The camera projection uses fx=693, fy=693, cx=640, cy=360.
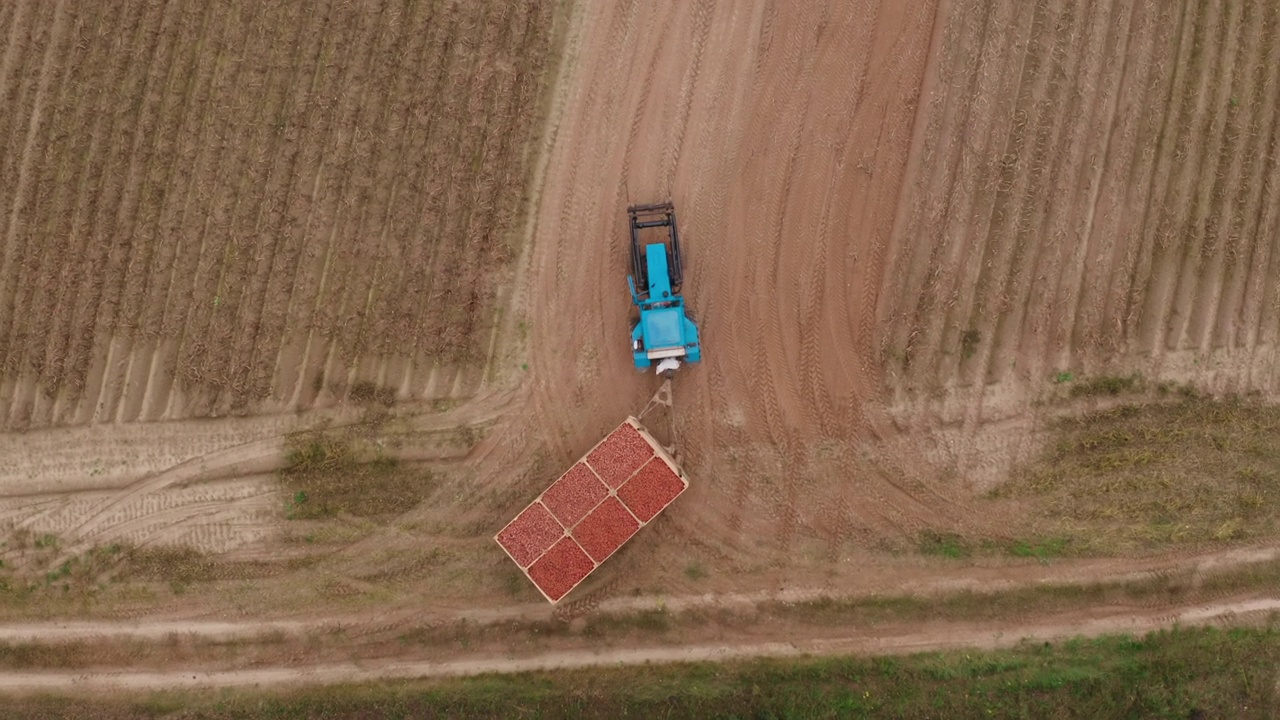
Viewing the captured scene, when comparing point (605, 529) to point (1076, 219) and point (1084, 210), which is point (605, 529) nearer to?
point (1076, 219)

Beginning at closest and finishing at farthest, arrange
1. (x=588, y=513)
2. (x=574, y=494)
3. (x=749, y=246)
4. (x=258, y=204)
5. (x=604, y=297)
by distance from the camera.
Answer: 1. (x=588, y=513)
2. (x=574, y=494)
3. (x=749, y=246)
4. (x=604, y=297)
5. (x=258, y=204)

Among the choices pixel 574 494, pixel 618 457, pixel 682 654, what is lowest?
pixel 682 654

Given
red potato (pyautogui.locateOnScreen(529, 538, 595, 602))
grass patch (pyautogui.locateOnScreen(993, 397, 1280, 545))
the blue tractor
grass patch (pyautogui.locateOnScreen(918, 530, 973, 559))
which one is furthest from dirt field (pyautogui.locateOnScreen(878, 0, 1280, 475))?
red potato (pyautogui.locateOnScreen(529, 538, 595, 602))

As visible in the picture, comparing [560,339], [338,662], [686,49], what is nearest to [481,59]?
[686,49]

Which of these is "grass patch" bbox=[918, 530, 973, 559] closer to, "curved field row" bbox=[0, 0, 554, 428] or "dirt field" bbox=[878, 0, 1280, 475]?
"dirt field" bbox=[878, 0, 1280, 475]

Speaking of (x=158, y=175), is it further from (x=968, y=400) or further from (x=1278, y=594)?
(x=1278, y=594)

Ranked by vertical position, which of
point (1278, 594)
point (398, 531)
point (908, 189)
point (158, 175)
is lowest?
point (398, 531)

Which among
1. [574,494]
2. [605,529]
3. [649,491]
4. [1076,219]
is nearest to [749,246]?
[649,491]
